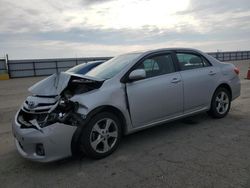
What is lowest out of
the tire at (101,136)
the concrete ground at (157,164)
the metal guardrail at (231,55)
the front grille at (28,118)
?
the concrete ground at (157,164)

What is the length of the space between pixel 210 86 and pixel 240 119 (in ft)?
3.30

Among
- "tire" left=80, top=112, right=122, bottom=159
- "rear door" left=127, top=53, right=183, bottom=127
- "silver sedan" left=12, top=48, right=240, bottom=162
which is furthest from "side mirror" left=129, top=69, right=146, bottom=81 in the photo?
"tire" left=80, top=112, right=122, bottom=159

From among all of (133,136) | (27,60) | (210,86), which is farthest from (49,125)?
(27,60)

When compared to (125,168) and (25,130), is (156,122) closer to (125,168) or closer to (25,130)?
(125,168)

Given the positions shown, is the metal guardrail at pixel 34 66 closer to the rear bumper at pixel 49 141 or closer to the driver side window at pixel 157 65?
the driver side window at pixel 157 65

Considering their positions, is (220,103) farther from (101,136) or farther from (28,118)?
(28,118)

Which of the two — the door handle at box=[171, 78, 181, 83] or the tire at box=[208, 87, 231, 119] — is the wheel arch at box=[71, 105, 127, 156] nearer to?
the door handle at box=[171, 78, 181, 83]

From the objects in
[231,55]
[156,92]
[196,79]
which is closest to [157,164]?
[156,92]

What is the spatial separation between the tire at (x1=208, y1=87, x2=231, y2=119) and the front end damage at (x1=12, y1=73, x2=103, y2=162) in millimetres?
2708

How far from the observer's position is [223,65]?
5.78 metres

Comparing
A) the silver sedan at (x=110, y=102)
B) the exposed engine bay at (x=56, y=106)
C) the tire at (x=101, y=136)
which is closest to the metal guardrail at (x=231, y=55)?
the silver sedan at (x=110, y=102)

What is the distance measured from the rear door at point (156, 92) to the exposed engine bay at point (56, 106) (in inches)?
25.6

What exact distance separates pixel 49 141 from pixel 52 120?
0.89 ft

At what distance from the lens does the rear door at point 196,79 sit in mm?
4949
